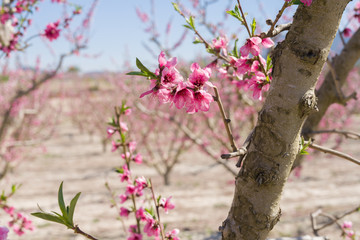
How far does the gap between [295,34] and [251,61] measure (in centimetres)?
26

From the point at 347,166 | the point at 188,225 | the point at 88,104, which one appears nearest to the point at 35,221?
the point at 188,225

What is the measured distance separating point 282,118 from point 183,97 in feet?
1.11

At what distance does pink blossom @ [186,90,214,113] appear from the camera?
3.00 ft

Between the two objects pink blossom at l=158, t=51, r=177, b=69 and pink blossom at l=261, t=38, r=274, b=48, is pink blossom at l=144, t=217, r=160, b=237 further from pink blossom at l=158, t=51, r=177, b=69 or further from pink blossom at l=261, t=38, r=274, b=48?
pink blossom at l=261, t=38, r=274, b=48

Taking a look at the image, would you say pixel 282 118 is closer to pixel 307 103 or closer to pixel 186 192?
pixel 307 103

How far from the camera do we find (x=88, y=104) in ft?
56.7

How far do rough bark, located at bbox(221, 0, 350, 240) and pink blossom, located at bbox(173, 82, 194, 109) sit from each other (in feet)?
0.91

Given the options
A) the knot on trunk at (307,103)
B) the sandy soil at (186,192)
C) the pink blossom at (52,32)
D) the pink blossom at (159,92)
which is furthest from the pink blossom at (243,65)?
the sandy soil at (186,192)

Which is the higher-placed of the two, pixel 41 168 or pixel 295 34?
pixel 295 34

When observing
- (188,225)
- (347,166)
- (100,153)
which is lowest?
(188,225)

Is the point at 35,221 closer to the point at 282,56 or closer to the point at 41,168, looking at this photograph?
the point at 41,168

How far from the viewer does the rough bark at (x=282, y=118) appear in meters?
0.92

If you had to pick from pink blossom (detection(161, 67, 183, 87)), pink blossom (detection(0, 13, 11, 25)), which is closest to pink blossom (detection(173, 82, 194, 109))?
pink blossom (detection(161, 67, 183, 87))

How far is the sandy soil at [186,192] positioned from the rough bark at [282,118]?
2.45 meters
